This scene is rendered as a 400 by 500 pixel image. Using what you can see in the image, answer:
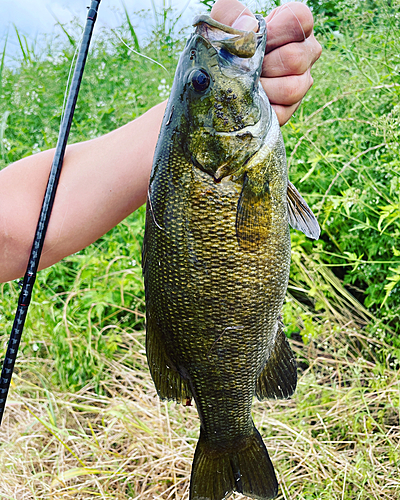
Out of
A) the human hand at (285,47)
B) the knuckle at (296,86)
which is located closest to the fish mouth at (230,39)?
the human hand at (285,47)

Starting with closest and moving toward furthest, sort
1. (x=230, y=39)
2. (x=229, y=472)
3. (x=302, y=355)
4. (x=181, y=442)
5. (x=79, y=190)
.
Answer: (x=230, y=39), (x=229, y=472), (x=79, y=190), (x=181, y=442), (x=302, y=355)

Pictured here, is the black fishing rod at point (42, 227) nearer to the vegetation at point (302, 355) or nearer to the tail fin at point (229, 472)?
the tail fin at point (229, 472)

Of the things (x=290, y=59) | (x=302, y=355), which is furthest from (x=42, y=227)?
(x=302, y=355)

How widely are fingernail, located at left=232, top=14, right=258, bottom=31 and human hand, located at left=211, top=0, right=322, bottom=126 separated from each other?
0.23 feet

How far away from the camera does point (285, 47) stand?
131cm

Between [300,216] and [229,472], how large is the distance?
0.81 metres

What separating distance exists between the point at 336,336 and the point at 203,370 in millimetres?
1967

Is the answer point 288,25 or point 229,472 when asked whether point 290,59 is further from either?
point 229,472

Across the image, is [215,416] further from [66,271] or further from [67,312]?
[66,271]

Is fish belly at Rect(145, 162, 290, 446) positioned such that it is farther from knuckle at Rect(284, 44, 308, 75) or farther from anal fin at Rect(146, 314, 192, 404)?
knuckle at Rect(284, 44, 308, 75)

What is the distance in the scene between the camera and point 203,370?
130 centimetres

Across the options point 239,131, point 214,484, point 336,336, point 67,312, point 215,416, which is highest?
point 239,131

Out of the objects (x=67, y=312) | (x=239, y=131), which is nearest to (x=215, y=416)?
(x=239, y=131)

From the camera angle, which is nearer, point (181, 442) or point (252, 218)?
point (252, 218)
